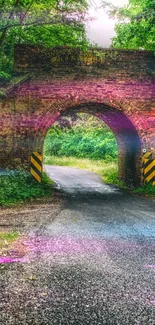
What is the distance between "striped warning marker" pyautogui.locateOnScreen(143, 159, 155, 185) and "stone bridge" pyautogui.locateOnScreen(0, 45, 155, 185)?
500 millimetres

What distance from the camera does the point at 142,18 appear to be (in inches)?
486

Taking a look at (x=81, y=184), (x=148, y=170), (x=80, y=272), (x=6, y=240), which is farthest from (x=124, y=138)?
(x=80, y=272)

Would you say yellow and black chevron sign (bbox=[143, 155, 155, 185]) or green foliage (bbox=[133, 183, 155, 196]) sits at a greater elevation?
yellow and black chevron sign (bbox=[143, 155, 155, 185])

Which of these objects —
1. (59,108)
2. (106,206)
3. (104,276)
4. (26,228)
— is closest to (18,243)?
(26,228)

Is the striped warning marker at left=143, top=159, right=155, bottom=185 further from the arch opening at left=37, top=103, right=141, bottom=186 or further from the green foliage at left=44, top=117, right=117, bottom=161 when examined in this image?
the green foliage at left=44, top=117, right=117, bottom=161

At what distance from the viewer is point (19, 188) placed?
1070 centimetres

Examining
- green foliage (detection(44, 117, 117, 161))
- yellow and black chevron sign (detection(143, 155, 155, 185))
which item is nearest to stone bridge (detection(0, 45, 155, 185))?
yellow and black chevron sign (detection(143, 155, 155, 185))

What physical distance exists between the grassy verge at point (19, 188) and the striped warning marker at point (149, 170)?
417cm

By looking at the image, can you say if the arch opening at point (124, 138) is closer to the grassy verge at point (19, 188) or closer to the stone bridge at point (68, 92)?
the stone bridge at point (68, 92)

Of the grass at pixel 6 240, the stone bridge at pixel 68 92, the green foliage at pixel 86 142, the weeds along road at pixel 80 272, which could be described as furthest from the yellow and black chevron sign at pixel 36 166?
the green foliage at pixel 86 142

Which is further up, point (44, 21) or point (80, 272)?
point (44, 21)

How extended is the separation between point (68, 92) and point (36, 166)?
10.7 feet

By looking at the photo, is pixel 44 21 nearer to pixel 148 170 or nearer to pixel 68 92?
pixel 68 92

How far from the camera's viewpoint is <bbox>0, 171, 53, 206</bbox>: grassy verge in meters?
9.71
